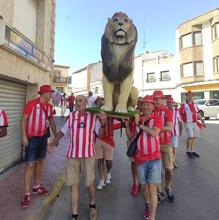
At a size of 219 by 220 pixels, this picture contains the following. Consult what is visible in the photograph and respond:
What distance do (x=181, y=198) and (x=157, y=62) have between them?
29.5m

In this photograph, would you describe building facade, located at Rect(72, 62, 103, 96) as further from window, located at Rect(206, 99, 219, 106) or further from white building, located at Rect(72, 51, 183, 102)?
window, located at Rect(206, 99, 219, 106)

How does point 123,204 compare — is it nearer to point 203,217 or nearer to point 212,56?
point 203,217

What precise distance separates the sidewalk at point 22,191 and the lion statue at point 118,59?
1.88 meters

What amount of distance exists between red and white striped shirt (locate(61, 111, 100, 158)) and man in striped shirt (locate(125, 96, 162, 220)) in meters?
0.71

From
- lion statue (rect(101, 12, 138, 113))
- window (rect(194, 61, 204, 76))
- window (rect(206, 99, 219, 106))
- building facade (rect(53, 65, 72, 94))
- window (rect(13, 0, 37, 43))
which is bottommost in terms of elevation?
lion statue (rect(101, 12, 138, 113))

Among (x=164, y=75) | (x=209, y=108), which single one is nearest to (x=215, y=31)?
(x=164, y=75)

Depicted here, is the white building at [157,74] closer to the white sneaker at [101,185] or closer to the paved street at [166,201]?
the paved street at [166,201]

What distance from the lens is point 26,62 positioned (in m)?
5.91

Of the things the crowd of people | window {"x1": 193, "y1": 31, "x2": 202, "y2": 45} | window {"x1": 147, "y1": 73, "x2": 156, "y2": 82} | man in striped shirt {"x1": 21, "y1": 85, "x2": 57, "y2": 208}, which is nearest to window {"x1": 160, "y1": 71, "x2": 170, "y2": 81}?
window {"x1": 147, "y1": 73, "x2": 156, "y2": 82}

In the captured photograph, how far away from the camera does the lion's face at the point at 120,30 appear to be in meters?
3.26

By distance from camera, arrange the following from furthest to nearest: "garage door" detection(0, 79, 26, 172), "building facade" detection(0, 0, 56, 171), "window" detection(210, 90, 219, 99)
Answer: "window" detection(210, 90, 219, 99)
"garage door" detection(0, 79, 26, 172)
"building facade" detection(0, 0, 56, 171)

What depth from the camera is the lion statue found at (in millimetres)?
3293

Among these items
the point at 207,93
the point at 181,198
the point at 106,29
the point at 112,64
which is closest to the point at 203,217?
the point at 181,198

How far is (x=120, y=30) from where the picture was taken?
3244 mm
